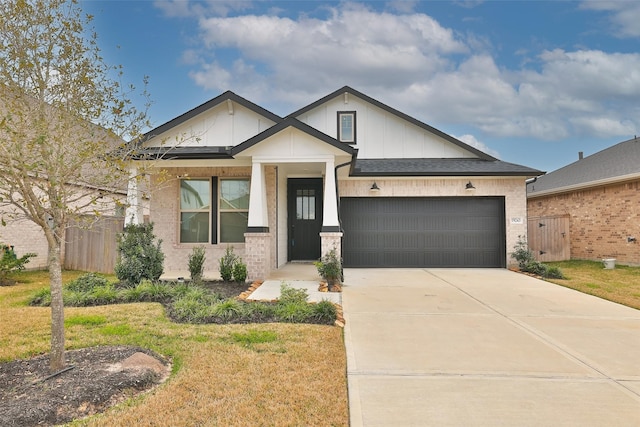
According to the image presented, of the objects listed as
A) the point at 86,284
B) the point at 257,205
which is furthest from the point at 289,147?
the point at 86,284

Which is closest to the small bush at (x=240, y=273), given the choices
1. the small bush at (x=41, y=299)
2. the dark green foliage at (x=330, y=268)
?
the dark green foliage at (x=330, y=268)

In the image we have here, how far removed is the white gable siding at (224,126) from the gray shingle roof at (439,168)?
3.13m

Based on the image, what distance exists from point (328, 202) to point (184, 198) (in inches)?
173

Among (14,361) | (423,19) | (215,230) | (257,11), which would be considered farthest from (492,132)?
(14,361)

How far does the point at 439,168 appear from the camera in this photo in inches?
480

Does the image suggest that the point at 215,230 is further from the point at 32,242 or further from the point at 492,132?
the point at 492,132

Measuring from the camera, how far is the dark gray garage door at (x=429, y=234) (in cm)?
1218

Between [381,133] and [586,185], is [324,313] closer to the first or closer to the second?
[381,133]

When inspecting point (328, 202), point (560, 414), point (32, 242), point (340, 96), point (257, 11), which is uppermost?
point (257, 11)

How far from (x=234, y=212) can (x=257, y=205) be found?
5.91ft

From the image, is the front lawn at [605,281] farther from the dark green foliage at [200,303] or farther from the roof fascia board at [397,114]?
the dark green foliage at [200,303]

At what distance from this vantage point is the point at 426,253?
12219 mm

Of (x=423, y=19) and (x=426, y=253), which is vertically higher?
(x=423, y=19)

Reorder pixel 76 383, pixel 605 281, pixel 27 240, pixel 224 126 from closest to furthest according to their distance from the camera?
pixel 76 383 → pixel 605 281 → pixel 224 126 → pixel 27 240
